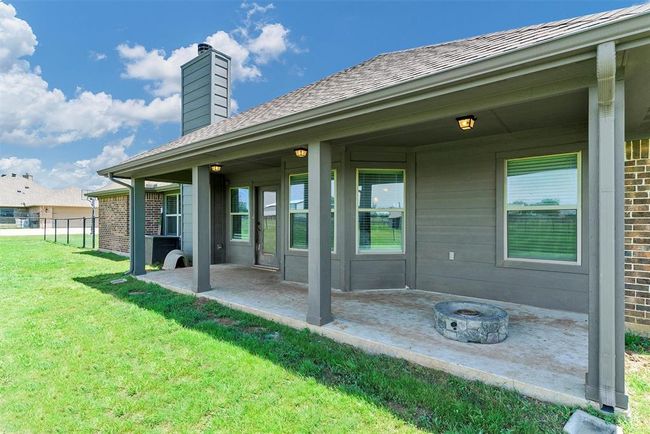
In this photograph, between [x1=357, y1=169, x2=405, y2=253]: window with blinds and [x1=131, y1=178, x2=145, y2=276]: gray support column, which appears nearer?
[x1=357, y1=169, x2=405, y2=253]: window with blinds

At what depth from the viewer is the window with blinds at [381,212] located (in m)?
5.86

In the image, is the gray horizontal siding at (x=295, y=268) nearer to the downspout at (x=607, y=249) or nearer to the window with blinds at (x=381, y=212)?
the window with blinds at (x=381, y=212)

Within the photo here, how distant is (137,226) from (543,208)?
306 inches

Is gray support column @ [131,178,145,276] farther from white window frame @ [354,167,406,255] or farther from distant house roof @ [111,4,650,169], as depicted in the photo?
white window frame @ [354,167,406,255]

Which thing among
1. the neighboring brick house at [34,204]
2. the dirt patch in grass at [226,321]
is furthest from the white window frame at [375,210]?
the neighboring brick house at [34,204]

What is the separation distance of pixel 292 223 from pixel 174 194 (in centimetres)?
604

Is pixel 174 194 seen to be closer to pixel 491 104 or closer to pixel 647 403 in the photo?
pixel 491 104

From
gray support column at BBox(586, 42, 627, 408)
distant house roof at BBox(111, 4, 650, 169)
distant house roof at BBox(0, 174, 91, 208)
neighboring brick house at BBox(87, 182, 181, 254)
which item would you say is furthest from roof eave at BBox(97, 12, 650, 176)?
distant house roof at BBox(0, 174, 91, 208)

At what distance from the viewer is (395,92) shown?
2998mm

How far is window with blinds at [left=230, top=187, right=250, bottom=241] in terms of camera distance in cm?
882

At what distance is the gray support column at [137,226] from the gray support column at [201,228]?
2.54 m

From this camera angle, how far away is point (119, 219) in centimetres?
1241

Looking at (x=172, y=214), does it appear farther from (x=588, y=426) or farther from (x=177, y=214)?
(x=588, y=426)

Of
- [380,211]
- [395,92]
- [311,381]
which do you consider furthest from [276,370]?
[380,211]
